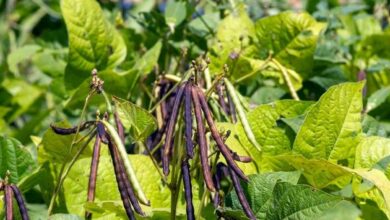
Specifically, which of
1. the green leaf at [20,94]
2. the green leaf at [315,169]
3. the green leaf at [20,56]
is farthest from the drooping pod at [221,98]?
the green leaf at [20,94]

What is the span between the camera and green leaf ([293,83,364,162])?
3.24ft

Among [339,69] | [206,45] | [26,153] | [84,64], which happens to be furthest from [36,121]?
[339,69]

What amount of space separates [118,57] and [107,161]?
0.42 m

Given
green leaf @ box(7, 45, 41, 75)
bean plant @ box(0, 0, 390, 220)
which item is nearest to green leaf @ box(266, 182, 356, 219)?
bean plant @ box(0, 0, 390, 220)

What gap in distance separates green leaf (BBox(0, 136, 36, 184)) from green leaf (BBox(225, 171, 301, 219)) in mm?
305

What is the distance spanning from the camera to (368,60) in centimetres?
A: 161

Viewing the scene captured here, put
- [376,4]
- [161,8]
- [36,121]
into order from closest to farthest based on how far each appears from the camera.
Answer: [36,121] < [376,4] < [161,8]

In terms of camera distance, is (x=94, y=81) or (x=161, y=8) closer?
(x=94, y=81)

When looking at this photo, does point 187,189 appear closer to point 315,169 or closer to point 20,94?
point 315,169

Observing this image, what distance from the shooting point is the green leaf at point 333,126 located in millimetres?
988

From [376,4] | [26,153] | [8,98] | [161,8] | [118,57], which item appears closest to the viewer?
[26,153]

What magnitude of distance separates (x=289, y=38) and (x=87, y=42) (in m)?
0.33

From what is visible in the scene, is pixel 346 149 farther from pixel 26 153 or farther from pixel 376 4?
pixel 376 4

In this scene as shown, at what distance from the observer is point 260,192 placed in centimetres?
90
